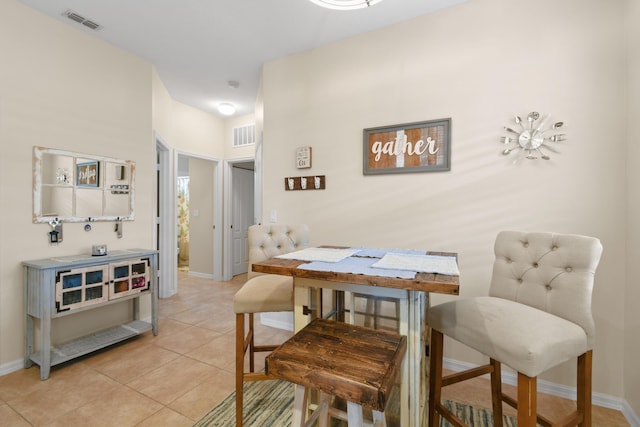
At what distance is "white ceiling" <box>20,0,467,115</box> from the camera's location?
2.14 metres

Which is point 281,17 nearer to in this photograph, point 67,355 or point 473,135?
point 473,135

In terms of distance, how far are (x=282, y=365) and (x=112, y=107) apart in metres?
3.04

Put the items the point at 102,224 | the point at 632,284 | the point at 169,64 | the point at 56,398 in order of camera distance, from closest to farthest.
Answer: the point at 632,284 → the point at 56,398 → the point at 102,224 → the point at 169,64

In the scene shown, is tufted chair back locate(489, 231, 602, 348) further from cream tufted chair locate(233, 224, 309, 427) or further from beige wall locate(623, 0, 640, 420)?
cream tufted chair locate(233, 224, 309, 427)

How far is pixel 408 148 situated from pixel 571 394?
2044 mm

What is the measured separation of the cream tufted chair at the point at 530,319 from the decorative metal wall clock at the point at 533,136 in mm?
755

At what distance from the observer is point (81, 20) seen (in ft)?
7.62

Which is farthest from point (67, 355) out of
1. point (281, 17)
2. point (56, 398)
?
point (281, 17)

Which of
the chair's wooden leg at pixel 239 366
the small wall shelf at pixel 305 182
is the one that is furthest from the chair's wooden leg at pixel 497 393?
the small wall shelf at pixel 305 182

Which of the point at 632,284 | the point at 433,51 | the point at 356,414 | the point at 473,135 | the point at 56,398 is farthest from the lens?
the point at 433,51

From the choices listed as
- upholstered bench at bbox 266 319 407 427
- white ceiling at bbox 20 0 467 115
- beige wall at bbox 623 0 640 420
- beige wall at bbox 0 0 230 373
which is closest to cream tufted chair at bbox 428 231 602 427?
upholstered bench at bbox 266 319 407 427

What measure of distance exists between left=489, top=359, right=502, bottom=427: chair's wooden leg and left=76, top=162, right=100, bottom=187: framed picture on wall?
346 cm

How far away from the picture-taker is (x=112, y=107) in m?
2.70

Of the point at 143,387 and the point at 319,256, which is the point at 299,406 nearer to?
the point at 319,256
